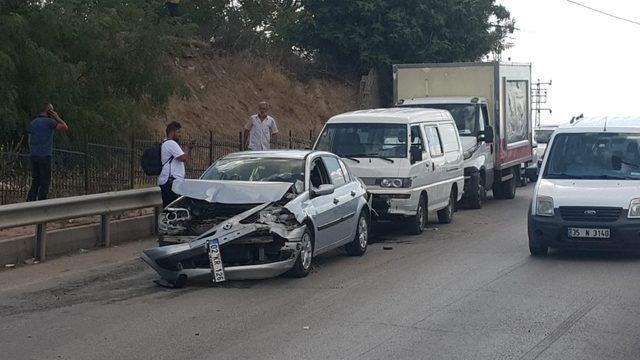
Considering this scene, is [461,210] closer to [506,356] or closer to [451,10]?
[506,356]

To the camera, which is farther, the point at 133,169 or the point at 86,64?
the point at 86,64

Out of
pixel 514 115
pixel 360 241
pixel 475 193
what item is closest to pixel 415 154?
pixel 360 241

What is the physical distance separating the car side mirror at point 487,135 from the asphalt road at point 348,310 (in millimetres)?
7517

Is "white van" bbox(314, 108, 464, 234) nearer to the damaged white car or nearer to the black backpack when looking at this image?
the damaged white car

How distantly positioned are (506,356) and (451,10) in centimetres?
3159

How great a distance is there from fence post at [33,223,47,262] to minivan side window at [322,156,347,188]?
12.3 feet

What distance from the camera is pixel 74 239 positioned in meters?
14.4

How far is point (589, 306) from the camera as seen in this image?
10484mm

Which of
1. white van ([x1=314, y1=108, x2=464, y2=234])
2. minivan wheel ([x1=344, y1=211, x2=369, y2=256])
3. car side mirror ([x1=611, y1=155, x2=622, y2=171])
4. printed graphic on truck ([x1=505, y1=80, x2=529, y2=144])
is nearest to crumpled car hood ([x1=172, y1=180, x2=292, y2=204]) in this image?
minivan wheel ([x1=344, y1=211, x2=369, y2=256])

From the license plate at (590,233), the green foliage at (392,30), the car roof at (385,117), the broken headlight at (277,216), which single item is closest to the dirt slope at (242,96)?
the green foliage at (392,30)

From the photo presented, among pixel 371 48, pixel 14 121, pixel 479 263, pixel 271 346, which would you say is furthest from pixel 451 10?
pixel 271 346

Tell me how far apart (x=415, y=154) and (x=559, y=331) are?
793 centimetres

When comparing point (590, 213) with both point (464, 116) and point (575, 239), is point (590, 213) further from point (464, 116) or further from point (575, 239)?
point (464, 116)

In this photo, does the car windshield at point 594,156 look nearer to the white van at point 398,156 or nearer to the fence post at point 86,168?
the white van at point 398,156
